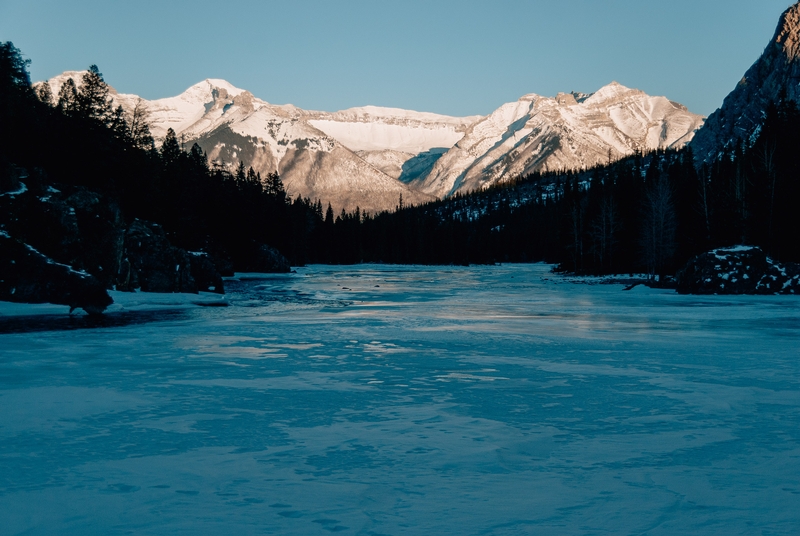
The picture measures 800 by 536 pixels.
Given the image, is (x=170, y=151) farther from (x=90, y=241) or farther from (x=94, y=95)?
(x=90, y=241)

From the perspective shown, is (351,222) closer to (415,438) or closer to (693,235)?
(693,235)

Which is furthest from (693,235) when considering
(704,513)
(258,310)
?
(704,513)

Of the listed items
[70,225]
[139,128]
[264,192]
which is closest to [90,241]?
[70,225]

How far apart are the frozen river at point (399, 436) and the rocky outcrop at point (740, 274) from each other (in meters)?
24.3

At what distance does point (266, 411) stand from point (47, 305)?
20205 millimetres

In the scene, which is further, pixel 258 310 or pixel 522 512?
pixel 258 310

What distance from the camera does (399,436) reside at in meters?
8.23

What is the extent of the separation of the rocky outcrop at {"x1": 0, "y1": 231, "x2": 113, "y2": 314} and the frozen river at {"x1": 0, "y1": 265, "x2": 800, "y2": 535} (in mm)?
8002

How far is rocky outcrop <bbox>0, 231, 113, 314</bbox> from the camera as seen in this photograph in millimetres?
25656

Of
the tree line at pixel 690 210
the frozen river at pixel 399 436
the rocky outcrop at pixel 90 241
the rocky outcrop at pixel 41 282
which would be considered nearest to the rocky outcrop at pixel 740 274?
the tree line at pixel 690 210

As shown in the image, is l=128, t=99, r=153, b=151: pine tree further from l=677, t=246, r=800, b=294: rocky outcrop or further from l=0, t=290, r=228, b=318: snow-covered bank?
l=677, t=246, r=800, b=294: rocky outcrop

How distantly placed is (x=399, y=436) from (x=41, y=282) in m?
22.8

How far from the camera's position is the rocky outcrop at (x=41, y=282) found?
2566 cm

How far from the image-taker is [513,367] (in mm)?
13688
